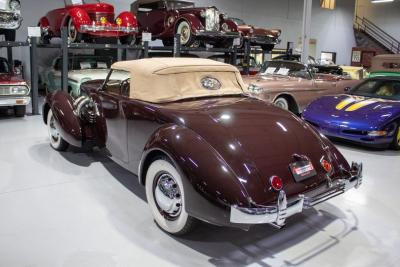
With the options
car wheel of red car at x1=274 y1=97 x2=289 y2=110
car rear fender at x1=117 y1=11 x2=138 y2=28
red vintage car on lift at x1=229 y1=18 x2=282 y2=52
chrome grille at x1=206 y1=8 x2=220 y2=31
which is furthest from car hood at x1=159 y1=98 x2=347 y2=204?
red vintage car on lift at x1=229 y1=18 x2=282 y2=52

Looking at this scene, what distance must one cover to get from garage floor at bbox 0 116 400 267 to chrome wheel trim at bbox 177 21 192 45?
6.05 m

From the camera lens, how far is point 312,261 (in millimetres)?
2875

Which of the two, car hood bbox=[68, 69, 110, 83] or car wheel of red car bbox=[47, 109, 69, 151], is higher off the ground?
car hood bbox=[68, 69, 110, 83]

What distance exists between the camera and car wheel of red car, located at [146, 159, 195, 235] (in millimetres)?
3031

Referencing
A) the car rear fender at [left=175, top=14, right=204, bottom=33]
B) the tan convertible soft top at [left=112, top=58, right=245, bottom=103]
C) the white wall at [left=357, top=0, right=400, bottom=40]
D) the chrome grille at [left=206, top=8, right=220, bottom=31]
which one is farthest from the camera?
the white wall at [left=357, top=0, right=400, bottom=40]

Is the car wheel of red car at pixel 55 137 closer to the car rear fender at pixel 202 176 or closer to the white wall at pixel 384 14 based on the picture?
the car rear fender at pixel 202 176

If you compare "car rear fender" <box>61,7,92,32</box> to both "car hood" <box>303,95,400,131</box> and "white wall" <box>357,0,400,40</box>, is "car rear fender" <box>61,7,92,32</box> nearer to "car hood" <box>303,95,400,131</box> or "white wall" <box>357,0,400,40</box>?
"car hood" <box>303,95,400,131</box>

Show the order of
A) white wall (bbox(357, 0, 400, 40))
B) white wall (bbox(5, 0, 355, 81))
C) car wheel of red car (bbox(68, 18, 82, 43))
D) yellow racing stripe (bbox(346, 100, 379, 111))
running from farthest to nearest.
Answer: white wall (bbox(357, 0, 400, 40)), white wall (bbox(5, 0, 355, 81)), car wheel of red car (bbox(68, 18, 82, 43)), yellow racing stripe (bbox(346, 100, 379, 111))

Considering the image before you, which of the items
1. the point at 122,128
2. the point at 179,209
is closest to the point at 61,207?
the point at 122,128

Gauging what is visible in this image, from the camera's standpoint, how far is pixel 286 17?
63.6ft

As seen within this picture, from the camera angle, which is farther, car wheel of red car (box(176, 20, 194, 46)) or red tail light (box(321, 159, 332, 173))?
car wheel of red car (box(176, 20, 194, 46))

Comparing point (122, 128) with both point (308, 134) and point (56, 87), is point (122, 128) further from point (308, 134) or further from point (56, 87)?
point (56, 87)

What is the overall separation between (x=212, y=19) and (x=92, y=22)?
9.83ft

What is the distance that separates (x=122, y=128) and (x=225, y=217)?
1.71 meters
